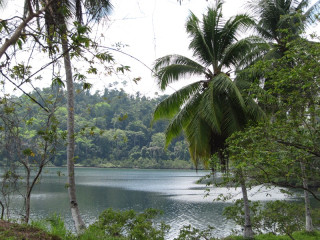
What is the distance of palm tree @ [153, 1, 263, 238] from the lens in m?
9.18

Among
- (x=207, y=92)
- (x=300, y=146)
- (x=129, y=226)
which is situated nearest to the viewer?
(x=300, y=146)

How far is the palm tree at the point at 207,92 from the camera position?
30.1 ft

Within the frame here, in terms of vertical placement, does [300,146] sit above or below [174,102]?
below

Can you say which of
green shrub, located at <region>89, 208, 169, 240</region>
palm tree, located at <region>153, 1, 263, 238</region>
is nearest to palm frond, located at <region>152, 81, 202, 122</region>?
palm tree, located at <region>153, 1, 263, 238</region>

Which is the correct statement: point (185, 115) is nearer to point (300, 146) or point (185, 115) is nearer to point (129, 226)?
point (129, 226)

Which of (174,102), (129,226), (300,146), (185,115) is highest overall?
(174,102)

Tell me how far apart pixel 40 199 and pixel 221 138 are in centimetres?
1705

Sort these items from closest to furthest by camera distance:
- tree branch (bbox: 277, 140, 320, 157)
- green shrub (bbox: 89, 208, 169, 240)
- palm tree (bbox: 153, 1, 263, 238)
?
1. tree branch (bbox: 277, 140, 320, 157)
2. green shrub (bbox: 89, 208, 169, 240)
3. palm tree (bbox: 153, 1, 263, 238)

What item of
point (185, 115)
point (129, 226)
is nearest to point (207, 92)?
point (185, 115)

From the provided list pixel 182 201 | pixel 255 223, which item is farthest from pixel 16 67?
pixel 182 201

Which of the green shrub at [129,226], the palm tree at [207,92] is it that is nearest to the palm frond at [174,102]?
the palm tree at [207,92]

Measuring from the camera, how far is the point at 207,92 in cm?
917

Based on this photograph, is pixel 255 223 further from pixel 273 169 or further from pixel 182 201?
pixel 182 201

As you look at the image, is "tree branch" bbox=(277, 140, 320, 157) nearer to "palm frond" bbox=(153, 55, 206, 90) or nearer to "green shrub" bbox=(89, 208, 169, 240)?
"green shrub" bbox=(89, 208, 169, 240)
